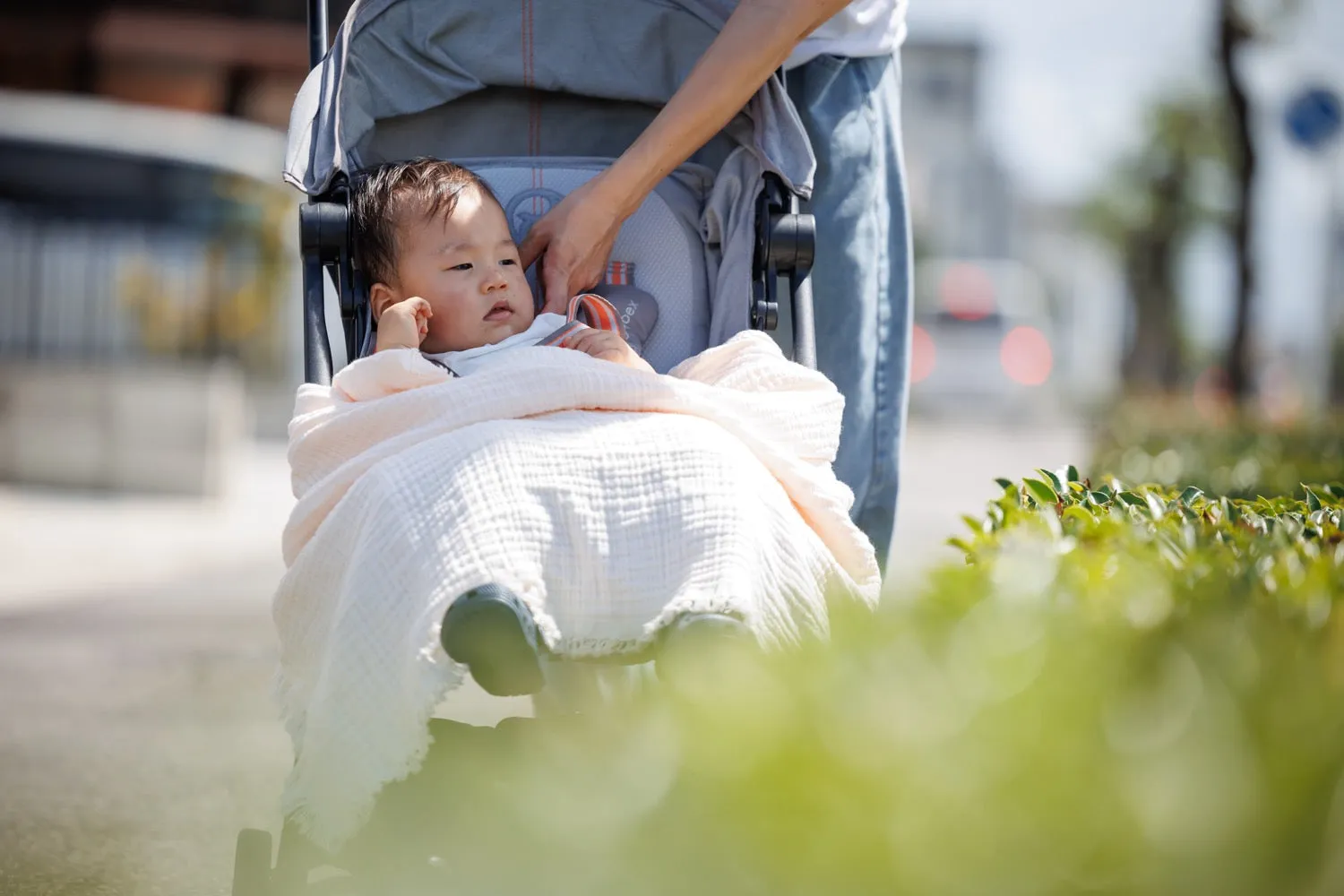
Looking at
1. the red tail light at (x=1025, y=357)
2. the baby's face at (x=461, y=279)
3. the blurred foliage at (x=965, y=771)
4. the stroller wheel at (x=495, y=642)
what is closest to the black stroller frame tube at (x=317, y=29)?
the baby's face at (x=461, y=279)

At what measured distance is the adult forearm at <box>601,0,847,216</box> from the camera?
298 cm

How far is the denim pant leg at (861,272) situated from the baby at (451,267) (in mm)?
725

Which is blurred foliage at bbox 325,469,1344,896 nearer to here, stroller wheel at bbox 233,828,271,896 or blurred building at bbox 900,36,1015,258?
stroller wheel at bbox 233,828,271,896

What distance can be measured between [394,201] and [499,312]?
0.97 feet

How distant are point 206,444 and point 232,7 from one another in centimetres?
727

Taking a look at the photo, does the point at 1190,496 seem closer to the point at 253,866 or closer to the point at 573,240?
the point at 573,240

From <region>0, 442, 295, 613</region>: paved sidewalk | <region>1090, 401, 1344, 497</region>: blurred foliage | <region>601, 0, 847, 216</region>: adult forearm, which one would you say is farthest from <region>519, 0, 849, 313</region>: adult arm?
<region>0, 442, 295, 613</region>: paved sidewalk

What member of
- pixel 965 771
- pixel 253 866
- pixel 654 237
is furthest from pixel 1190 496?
pixel 965 771

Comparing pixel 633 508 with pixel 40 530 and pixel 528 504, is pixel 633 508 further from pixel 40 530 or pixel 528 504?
pixel 40 530

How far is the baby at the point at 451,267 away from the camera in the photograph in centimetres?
287

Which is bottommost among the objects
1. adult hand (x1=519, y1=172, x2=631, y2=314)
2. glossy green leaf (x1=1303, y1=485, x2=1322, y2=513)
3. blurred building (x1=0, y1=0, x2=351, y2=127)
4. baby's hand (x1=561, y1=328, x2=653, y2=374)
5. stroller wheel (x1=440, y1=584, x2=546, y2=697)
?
stroller wheel (x1=440, y1=584, x2=546, y2=697)

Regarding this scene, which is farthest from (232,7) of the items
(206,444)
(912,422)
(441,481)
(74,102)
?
(441,481)

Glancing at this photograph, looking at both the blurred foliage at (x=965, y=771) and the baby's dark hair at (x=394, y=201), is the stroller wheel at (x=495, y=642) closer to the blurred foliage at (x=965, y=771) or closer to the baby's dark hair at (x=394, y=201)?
the blurred foliage at (x=965, y=771)

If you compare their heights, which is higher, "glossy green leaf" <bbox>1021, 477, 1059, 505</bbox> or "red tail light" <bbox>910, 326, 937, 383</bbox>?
"glossy green leaf" <bbox>1021, 477, 1059, 505</bbox>
